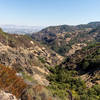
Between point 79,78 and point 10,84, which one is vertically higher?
point 10,84

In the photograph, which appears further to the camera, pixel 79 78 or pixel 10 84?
pixel 79 78

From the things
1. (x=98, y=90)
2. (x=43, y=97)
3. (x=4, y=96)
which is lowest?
(x=98, y=90)

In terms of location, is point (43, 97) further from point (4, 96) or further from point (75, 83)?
point (75, 83)

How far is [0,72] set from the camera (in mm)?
11227

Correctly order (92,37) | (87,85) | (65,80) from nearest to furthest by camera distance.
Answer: (87,85) < (65,80) < (92,37)

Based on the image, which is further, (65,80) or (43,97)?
(65,80)

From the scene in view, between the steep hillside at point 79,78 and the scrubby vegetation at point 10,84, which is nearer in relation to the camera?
the scrubby vegetation at point 10,84

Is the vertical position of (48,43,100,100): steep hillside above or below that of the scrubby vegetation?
below

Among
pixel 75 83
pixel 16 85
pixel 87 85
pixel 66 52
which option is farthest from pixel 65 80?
pixel 66 52

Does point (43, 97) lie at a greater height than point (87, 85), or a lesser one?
greater

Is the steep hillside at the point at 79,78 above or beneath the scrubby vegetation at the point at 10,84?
beneath

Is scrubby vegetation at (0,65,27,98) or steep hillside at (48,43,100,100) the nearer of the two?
scrubby vegetation at (0,65,27,98)

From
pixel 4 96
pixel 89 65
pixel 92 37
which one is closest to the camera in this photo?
pixel 4 96

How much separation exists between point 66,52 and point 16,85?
412 feet
